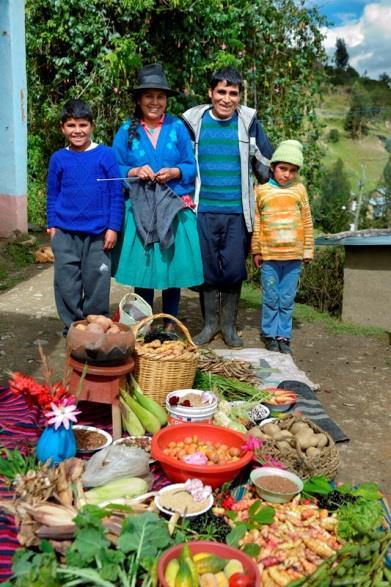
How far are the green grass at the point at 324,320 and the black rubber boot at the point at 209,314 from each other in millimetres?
1480

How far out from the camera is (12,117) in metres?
8.75

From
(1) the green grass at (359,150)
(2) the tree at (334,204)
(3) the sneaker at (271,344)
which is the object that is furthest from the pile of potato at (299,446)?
(1) the green grass at (359,150)

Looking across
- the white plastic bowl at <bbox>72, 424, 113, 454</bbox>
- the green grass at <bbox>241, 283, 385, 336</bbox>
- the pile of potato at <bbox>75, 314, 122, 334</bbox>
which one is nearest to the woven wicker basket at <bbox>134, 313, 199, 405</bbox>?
the pile of potato at <bbox>75, 314, 122, 334</bbox>

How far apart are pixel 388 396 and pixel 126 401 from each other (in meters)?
2.18

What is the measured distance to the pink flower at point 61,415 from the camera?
298 cm

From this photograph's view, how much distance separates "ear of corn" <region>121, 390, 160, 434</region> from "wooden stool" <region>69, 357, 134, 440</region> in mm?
111

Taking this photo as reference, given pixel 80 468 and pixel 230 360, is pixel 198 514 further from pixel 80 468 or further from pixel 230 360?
pixel 230 360

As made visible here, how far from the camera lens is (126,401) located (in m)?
3.71

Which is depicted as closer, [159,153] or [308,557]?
[308,557]

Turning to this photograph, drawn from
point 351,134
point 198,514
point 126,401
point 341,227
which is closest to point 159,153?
point 126,401

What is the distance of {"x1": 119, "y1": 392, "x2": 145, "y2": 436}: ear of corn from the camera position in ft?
11.9

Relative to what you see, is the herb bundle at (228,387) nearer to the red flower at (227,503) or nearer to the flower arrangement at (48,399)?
the red flower at (227,503)

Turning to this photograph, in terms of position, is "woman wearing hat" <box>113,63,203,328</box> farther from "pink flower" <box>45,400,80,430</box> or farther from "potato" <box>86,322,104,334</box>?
"pink flower" <box>45,400,80,430</box>

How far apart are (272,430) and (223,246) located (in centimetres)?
209
